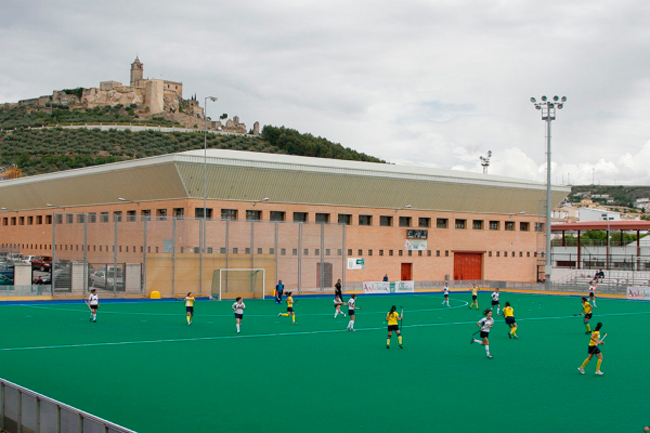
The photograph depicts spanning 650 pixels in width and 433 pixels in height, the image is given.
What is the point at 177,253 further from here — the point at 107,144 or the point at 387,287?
the point at 107,144

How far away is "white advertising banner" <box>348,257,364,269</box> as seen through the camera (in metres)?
61.6

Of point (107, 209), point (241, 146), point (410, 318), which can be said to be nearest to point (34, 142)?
point (241, 146)

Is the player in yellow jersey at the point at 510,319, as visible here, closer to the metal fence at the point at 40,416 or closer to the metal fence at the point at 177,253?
the metal fence at the point at 40,416

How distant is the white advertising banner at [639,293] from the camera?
5425 centimetres

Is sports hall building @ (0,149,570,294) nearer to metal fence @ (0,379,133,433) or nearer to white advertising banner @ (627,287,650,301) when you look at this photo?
white advertising banner @ (627,287,650,301)

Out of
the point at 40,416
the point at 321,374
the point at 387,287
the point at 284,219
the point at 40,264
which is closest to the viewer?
the point at 40,416

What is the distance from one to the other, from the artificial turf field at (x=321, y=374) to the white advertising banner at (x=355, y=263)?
90.5ft

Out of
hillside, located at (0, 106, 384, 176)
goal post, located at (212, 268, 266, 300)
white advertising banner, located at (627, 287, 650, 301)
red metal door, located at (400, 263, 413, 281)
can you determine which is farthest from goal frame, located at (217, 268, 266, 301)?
hillside, located at (0, 106, 384, 176)

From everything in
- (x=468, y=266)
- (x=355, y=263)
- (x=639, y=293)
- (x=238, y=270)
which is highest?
(x=355, y=263)

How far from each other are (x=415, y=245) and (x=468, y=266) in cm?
790

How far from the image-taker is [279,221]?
54.6 meters

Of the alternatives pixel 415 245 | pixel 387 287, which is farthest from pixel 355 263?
pixel 415 245

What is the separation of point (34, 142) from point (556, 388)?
151 metres

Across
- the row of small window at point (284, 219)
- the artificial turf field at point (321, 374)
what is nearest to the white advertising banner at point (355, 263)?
the row of small window at point (284, 219)
